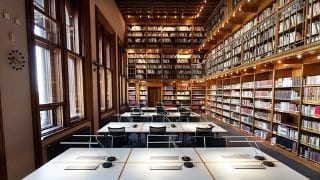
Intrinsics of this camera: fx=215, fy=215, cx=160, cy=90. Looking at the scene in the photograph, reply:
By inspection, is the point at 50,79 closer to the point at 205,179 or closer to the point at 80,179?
the point at 80,179

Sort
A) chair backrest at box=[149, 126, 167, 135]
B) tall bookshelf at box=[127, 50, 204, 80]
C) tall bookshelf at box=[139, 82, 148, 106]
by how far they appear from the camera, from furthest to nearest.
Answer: tall bookshelf at box=[139, 82, 148, 106] → tall bookshelf at box=[127, 50, 204, 80] → chair backrest at box=[149, 126, 167, 135]

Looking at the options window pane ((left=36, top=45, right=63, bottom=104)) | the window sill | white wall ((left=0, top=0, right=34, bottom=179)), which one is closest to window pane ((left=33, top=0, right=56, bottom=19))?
window pane ((left=36, top=45, right=63, bottom=104))

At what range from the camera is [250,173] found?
223 cm

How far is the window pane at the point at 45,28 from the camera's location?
357 cm

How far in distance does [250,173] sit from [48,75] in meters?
3.67

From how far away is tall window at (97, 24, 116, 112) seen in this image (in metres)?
7.60

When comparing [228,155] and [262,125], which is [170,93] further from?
[228,155]

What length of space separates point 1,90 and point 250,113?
663 centimetres

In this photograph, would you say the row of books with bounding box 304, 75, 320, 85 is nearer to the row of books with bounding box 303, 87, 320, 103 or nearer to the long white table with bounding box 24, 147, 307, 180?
the row of books with bounding box 303, 87, 320, 103

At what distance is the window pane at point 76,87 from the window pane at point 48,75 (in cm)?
75

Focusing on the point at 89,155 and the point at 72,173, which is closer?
the point at 72,173

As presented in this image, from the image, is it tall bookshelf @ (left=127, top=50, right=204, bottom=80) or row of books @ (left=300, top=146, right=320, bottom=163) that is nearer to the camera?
row of books @ (left=300, top=146, right=320, bottom=163)

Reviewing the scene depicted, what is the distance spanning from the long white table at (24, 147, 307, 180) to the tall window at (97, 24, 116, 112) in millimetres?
4894

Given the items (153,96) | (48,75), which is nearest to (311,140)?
(48,75)
